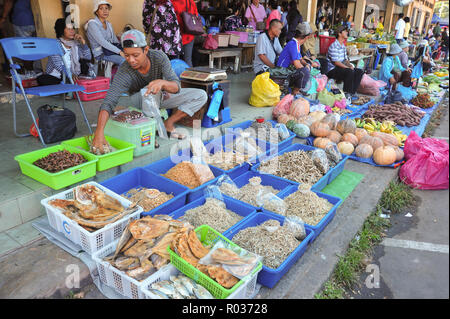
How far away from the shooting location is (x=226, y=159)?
12.2ft

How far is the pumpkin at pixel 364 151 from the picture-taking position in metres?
4.46

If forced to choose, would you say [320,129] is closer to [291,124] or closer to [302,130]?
[302,130]

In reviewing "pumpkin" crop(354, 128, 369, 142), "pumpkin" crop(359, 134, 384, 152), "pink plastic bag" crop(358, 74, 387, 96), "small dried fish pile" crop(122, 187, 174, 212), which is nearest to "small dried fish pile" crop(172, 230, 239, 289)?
"small dried fish pile" crop(122, 187, 174, 212)

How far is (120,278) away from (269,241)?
106 centimetres

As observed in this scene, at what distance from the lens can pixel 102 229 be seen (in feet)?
7.56

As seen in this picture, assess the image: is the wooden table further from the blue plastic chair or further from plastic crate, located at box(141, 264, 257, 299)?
plastic crate, located at box(141, 264, 257, 299)

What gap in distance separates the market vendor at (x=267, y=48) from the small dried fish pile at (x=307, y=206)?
12.0ft

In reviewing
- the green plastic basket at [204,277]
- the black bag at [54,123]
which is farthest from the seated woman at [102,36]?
the green plastic basket at [204,277]

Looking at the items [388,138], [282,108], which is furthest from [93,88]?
[388,138]

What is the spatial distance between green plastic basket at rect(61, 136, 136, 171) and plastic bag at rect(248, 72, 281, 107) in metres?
2.91

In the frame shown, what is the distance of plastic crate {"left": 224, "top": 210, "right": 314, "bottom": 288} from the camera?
2223 millimetres

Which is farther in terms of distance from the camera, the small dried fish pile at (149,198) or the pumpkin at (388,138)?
the pumpkin at (388,138)

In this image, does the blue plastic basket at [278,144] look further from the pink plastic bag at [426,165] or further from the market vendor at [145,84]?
the pink plastic bag at [426,165]

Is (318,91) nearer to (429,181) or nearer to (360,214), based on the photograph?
(429,181)
